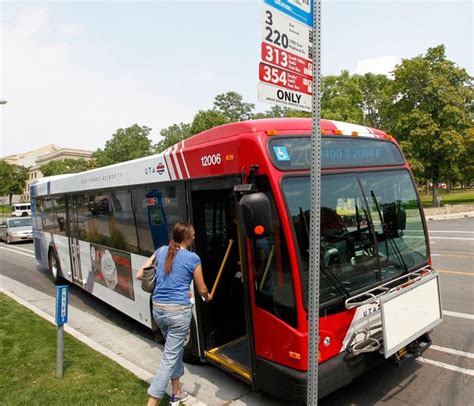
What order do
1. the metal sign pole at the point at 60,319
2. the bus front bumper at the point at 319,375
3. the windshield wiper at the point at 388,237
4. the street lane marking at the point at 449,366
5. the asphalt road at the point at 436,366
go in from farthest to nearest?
1. the metal sign pole at the point at 60,319
2. the street lane marking at the point at 449,366
3. the windshield wiper at the point at 388,237
4. the asphalt road at the point at 436,366
5. the bus front bumper at the point at 319,375

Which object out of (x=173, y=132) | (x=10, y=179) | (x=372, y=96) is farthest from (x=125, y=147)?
(x=372, y=96)

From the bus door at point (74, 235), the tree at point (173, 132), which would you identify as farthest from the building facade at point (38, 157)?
the bus door at point (74, 235)

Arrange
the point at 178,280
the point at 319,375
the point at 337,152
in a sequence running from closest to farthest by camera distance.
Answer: the point at 319,375 < the point at 178,280 < the point at 337,152

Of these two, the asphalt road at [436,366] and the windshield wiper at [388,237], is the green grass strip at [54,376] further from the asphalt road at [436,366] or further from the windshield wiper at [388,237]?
the windshield wiper at [388,237]

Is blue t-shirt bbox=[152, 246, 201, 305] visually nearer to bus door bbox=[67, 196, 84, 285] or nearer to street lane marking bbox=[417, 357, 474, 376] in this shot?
street lane marking bbox=[417, 357, 474, 376]

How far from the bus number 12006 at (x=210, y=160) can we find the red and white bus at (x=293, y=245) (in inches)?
0.9

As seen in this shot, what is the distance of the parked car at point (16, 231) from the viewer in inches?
899

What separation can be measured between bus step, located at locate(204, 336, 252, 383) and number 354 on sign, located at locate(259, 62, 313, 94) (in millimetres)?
2905

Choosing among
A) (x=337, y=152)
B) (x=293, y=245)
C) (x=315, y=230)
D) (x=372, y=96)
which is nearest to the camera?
(x=315, y=230)

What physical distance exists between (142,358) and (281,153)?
3.76 meters

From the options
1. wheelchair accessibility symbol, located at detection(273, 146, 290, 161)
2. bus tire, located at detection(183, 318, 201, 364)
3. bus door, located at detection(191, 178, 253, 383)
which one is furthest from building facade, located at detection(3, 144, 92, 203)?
wheelchair accessibility symbol, located at detection(273, 146, 290, 161)

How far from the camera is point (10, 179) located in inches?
2515

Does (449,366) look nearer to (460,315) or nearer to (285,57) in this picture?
(460,315)

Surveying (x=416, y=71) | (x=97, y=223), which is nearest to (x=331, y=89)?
(x=416, y=71)
